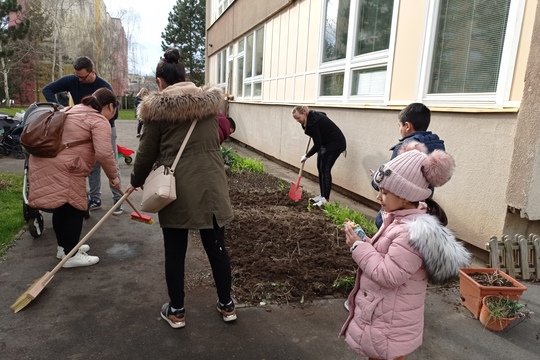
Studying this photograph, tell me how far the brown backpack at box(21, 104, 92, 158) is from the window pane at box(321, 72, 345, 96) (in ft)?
16.9

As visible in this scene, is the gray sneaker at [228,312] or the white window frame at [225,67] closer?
the gray sneaker at [228,312]

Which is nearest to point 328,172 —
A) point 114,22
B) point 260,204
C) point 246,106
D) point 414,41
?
point 260,204

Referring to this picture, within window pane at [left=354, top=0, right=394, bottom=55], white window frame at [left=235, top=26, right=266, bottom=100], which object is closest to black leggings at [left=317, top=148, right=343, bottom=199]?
window pane at [left=354, top=0, right=394, bottom=55]

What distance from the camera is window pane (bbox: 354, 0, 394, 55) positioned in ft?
18.9

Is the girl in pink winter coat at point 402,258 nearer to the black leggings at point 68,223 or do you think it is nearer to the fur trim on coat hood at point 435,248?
the fur trim on coat hood at point 435,248

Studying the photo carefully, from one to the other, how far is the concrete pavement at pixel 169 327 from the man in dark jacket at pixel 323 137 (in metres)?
2.81

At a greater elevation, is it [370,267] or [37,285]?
[370,267]

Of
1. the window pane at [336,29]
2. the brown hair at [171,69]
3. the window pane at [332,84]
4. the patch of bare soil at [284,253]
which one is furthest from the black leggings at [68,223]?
the window pane at [336,29]

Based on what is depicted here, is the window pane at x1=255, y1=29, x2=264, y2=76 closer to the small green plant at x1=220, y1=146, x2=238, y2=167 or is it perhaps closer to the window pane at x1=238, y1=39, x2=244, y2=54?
the window pane at x1=238, y1=39, x2=244, y2=54

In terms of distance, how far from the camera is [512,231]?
12.4ft

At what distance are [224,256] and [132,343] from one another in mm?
838

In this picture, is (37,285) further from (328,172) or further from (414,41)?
(414,41)

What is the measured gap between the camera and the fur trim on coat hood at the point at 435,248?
162cm

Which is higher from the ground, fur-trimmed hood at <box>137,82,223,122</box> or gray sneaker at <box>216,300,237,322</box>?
fur-trimmed hood at <box>137,82,223,122</box>
